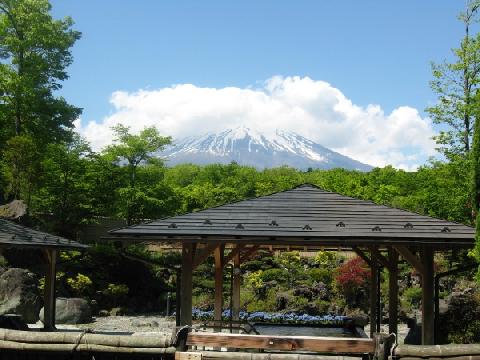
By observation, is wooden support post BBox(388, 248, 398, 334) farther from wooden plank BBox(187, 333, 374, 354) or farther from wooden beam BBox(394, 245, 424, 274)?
wooden plank BBox(187, 333, 374, 354)

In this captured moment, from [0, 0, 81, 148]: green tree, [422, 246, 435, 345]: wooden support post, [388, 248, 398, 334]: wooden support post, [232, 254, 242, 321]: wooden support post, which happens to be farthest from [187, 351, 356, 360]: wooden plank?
[0, 0, 81, 148]: green tree

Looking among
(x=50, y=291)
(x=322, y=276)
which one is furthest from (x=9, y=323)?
(x=322, y=276)

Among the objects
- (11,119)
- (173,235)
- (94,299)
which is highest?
(11,119)

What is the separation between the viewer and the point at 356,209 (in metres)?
11.3

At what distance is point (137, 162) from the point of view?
95.8 ft

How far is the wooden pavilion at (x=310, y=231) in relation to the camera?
385 inches

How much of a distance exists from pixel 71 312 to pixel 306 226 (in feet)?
38.2

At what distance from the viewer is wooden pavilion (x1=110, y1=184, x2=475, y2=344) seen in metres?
9.78

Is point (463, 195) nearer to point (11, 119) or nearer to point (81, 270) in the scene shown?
point (81, 270)

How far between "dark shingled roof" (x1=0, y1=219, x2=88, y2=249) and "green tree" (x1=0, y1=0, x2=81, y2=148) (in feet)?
50.5

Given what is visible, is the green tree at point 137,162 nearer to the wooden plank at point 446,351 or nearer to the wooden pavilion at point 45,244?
the wooden pavilion at point 45,244

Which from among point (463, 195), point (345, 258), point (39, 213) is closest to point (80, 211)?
point (39, 213)

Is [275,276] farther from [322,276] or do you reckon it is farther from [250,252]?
[250,252]

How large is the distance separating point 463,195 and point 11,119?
2149 centimetres
